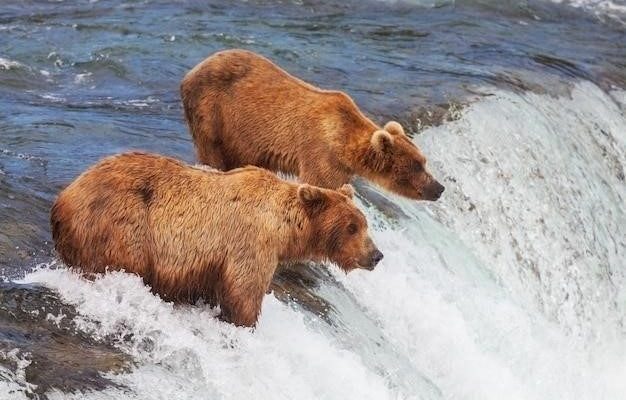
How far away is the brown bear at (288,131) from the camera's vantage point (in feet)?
25.9

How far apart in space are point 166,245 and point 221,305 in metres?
0.39

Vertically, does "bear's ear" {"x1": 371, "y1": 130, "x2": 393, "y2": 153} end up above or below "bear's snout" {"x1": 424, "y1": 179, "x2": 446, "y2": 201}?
above

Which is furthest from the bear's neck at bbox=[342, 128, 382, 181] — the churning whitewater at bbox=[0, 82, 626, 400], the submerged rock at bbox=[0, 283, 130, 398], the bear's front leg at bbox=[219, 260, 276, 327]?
the submerged rock at bbox=[0, 283, 130, 398]

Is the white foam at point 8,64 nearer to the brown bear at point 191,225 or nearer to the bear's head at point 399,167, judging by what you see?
the bear's head at point 399,167

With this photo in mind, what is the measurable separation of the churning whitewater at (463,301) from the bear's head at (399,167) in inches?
19.7

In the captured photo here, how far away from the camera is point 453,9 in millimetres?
15742

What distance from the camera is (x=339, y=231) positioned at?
21.3 ft

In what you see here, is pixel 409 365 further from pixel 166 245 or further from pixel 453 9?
pixel 453 9

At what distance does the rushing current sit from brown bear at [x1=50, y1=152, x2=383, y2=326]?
0.13 metres

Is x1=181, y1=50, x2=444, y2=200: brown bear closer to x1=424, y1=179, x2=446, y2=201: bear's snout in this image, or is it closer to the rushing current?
x1=424, y1=179, x2=446, y2=201: bear's snout

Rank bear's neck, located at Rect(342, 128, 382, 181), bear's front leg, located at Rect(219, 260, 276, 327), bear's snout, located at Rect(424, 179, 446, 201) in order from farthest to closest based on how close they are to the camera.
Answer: bear's snout, located at Rect(424, 179, 446, 201), bear's neck, located at Rect(342, 128, 382, 181), bear's front leg, located at Rect(219, 260, 276, 327)

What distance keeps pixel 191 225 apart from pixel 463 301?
9.96ft

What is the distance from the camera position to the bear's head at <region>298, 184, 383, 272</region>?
643 centimetres

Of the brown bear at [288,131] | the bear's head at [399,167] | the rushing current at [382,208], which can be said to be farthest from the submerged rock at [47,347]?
the bear's head at [399,167]
